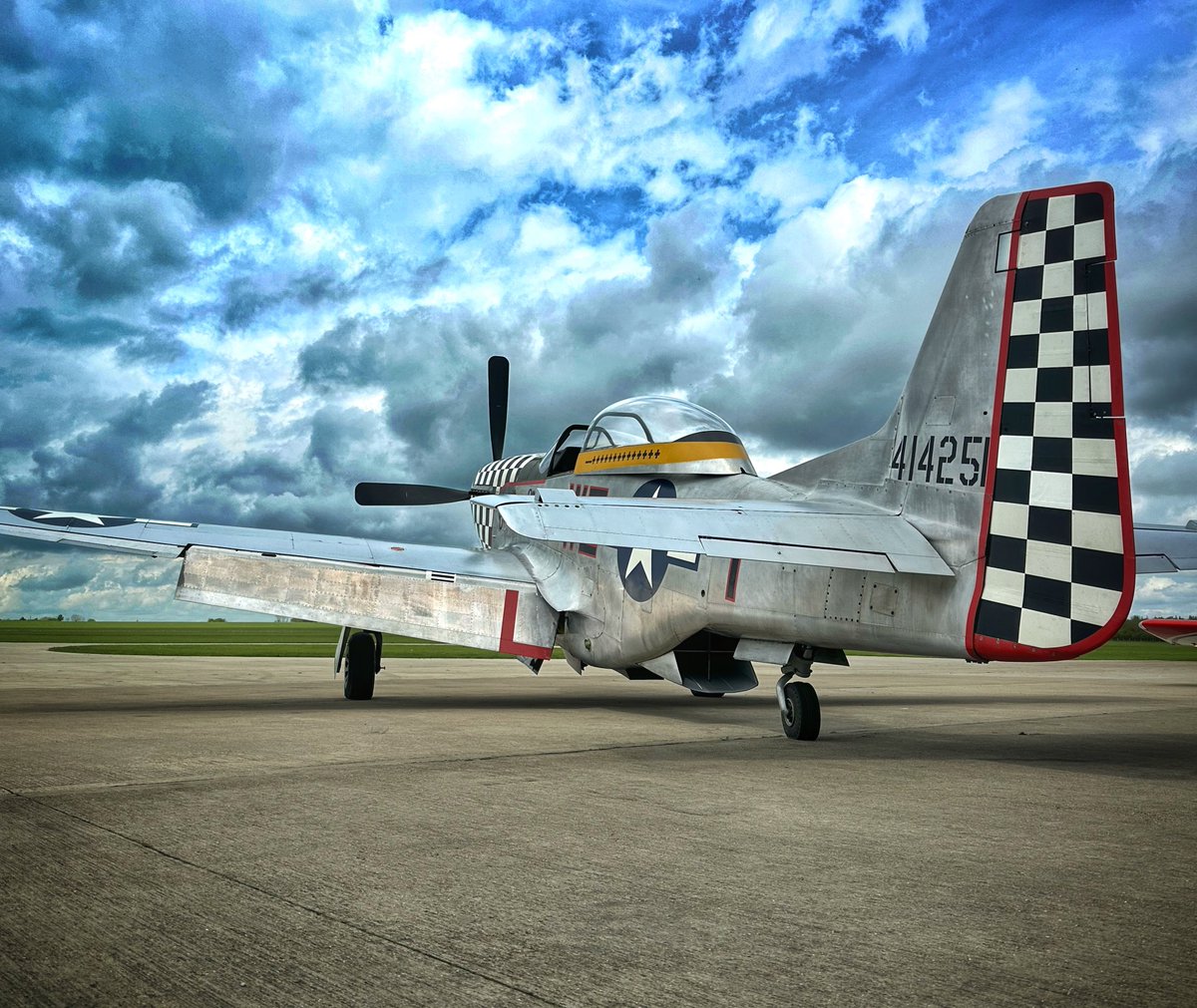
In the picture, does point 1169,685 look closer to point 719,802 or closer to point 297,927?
point 719,802

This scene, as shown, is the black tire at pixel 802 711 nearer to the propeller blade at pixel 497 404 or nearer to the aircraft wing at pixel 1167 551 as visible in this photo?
the aircraft wing at pixel 1167 551

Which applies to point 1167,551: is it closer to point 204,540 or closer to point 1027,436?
point 1027,436

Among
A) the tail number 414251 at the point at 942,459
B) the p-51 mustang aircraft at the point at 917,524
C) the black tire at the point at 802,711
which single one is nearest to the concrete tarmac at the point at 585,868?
the black tire at the point at 802,711

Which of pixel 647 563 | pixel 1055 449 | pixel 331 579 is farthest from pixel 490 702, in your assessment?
pixel 1055 449

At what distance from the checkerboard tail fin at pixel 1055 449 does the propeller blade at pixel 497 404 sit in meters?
12.1

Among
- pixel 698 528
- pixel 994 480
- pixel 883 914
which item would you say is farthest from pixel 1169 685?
pixel 883 914

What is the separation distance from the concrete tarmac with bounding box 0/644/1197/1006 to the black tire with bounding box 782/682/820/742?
0.15 m

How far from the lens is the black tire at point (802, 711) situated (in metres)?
8.68

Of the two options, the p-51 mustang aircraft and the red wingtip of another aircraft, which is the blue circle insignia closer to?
the p-51 mustang aircraft

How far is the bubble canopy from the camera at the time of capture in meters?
10.9

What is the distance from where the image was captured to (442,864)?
406 centimetres

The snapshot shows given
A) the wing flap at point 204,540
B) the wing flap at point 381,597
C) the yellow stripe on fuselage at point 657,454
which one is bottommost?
the wing flap at point 381,597

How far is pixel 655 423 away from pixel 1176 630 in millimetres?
16599

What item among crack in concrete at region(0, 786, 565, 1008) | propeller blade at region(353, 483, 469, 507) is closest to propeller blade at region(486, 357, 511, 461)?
propeller blade at region(353, 483, 469, 507)
